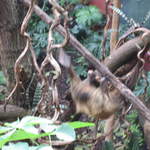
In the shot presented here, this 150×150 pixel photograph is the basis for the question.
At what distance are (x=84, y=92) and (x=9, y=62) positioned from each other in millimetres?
306

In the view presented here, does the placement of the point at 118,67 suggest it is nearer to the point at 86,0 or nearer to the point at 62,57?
the point at 62,57

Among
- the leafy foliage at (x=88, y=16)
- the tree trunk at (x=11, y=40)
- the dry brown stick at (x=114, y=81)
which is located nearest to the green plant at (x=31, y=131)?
the dry brown stick at (x=114, y=81)

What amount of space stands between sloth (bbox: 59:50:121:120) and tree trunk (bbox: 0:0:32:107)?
0.60ft

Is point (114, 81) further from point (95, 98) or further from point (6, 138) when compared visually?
point (6, 138)

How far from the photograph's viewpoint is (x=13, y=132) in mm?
320

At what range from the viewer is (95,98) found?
1.03 meters

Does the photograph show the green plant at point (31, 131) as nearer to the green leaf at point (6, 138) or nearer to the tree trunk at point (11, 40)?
the green leaf at point (6, 138)

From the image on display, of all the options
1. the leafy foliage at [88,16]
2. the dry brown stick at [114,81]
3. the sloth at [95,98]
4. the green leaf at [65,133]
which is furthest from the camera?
the leafy foliage at [88,16]

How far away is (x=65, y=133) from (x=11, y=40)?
3.00 feet

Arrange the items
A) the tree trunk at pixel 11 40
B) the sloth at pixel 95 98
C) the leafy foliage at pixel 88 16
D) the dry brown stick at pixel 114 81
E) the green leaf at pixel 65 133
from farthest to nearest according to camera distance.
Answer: the leafy foliage at pixel 88 16, the tree trunk at pixel 11 40, the sloth at pixel 95 98, the dry brown stick at pixel 114 81, the green leaf at pixel 65 133

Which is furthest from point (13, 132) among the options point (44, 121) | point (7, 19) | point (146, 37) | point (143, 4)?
point (143, 4)

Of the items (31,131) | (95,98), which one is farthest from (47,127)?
(95,98)

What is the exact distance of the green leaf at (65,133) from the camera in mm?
308

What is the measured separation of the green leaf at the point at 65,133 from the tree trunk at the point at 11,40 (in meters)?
0.82
